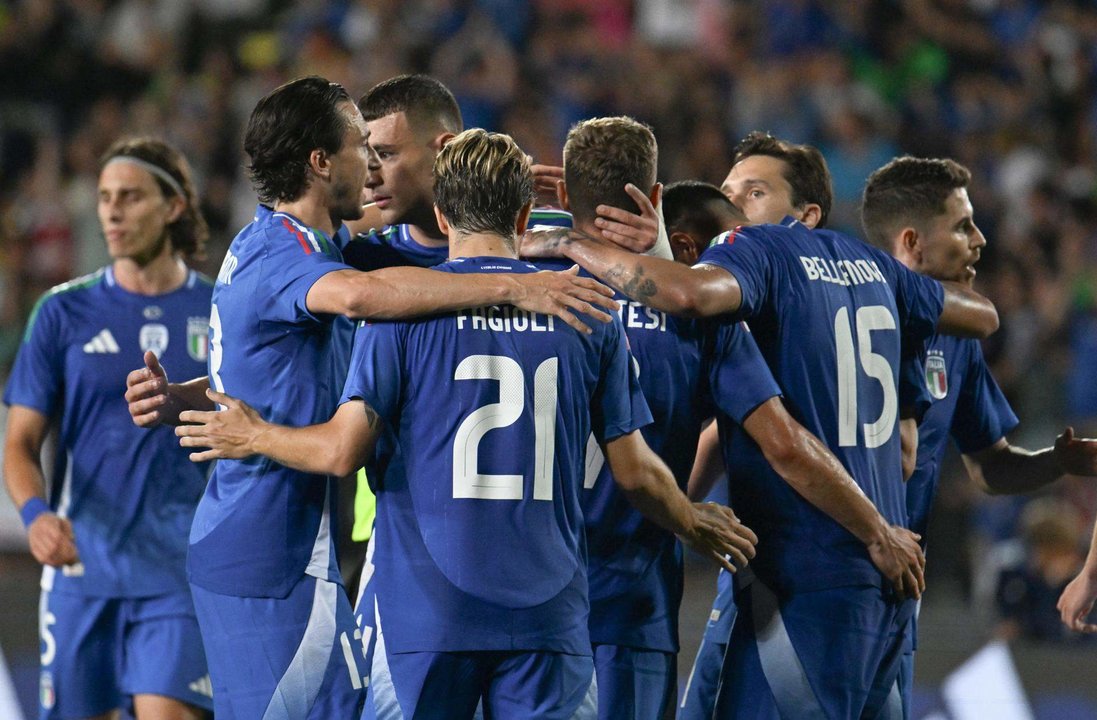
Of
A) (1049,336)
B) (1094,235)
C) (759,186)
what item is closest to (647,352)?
(759,186)

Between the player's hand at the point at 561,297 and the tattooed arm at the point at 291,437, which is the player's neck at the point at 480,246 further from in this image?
the tattooed arm at the point at 291,437

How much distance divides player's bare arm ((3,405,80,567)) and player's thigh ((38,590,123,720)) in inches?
11.7

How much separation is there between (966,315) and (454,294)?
7.44 ft

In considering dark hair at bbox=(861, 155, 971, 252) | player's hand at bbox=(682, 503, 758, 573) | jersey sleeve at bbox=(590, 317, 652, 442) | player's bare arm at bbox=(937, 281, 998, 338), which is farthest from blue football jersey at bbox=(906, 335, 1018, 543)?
jersey sleeve at bbox=(590, 317, 652, 442)

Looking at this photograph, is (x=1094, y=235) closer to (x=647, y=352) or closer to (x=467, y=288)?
(x=647, y=352)

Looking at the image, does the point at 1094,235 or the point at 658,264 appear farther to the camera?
the point at 1094,235

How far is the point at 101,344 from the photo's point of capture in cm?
628

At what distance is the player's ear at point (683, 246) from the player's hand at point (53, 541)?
2767 millimetres

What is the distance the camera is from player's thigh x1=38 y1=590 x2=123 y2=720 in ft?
19.8

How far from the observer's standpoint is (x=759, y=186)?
5312mm

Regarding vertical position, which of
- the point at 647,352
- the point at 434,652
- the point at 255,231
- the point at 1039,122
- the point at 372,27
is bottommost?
the point at 434,652

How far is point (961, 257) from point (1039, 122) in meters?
8.84

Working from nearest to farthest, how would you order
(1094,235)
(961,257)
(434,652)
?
(434,652), (961,257), (1094,235)

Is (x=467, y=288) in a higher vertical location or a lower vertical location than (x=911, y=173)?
lower
